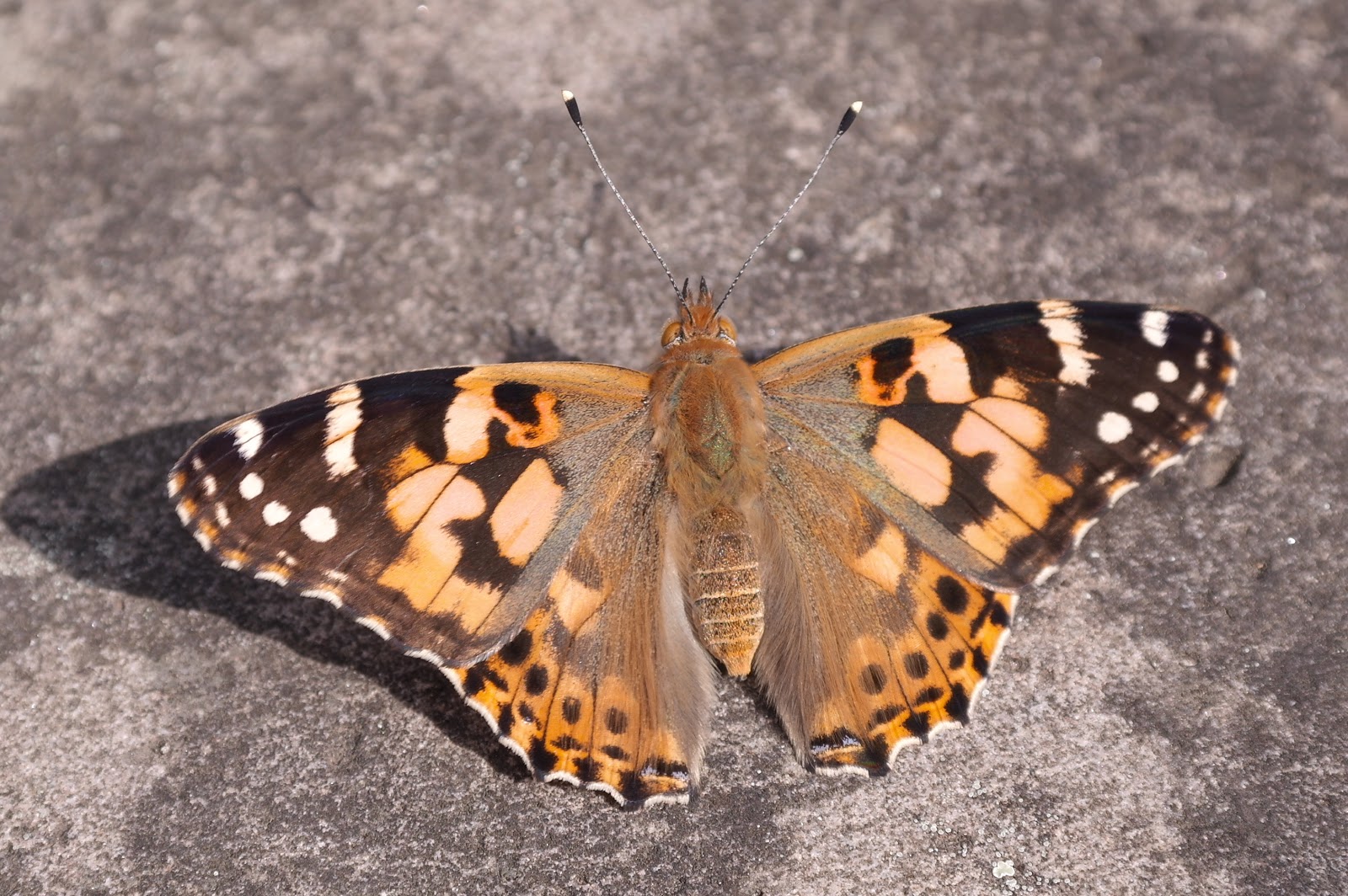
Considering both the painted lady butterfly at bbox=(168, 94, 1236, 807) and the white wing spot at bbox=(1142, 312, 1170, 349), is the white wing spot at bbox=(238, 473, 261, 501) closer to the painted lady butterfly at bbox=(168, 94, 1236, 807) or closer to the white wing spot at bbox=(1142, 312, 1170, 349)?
the painted lady butterfly at bbox=(168, 94, 1236, 807)

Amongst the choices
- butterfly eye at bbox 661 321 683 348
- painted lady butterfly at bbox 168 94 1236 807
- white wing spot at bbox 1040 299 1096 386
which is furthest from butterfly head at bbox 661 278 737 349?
white wing spot at bbox 1040 299 1096 386

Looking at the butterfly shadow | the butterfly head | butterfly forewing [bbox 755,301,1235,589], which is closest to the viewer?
butterfly forewing [bbox 755,301,1235,589]

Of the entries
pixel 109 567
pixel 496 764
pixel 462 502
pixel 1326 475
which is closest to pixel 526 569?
pixel 462 502

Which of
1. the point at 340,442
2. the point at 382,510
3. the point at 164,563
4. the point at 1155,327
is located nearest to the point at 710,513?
the point at 382,510

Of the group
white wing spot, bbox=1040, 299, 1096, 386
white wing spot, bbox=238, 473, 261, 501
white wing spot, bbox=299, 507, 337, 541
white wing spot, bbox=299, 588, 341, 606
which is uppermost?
white wing spot, bbox=1040, 299, 1096, 386

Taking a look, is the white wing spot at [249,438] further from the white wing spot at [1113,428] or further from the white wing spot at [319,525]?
the white wing spot at [1113,428]

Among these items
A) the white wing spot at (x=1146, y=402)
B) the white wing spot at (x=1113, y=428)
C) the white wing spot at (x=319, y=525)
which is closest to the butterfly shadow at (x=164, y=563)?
the white wing spot at (x=319, y=525)

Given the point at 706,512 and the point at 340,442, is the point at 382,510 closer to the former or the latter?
the point at 340,442

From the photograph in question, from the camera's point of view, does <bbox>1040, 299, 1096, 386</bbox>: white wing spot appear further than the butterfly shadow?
No

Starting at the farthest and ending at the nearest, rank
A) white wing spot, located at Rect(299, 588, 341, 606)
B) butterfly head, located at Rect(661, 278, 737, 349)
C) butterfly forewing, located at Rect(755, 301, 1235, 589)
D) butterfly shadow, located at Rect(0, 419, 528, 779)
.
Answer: butterfly head, located at Rect(661, 278, 737, 349), butterfly shadow, located at Rect(0, 419, 528, 779), butterfly forewing, located at Rect(755, 301, 1235, 589), white wing spot, located at Rect(299, 588, 341, 606)
